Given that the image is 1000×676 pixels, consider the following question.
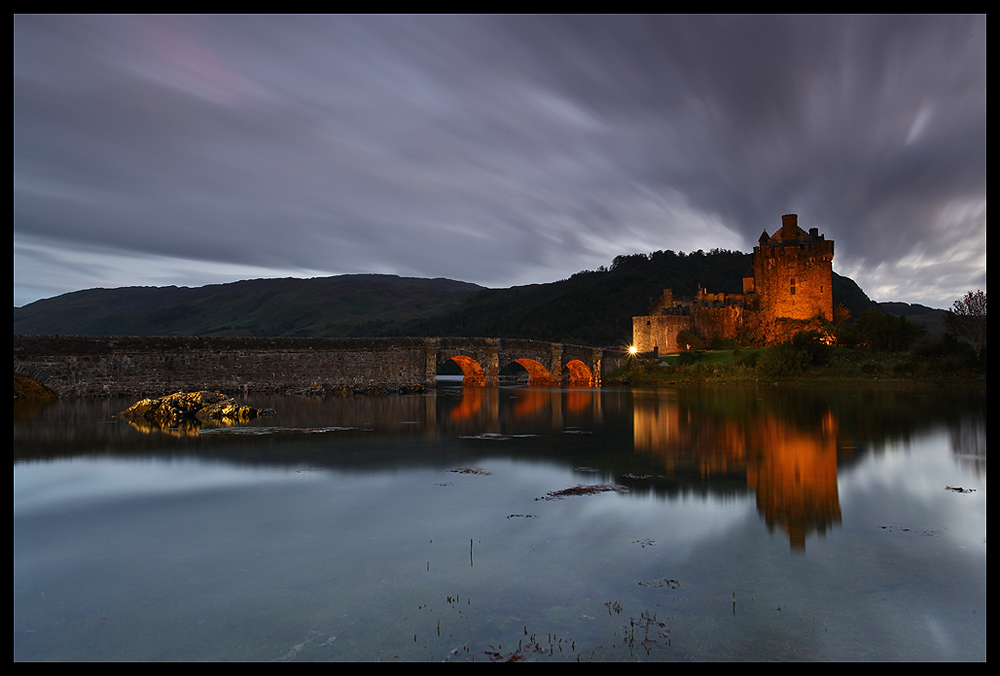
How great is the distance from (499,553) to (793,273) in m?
63.8

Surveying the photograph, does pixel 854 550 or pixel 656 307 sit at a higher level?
pixel 656 307

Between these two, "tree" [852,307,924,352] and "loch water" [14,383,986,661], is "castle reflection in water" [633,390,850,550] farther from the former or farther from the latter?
"tree" [852,307,924,352]

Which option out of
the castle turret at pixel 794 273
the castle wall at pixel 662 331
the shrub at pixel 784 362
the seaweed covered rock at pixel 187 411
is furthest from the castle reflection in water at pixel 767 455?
the castle turret at pixel 794 273

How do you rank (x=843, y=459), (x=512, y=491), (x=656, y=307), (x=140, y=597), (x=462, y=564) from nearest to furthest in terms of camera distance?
(x=140, y=597), (x=462, y=564), (x=512, y=491), (x=843, y=459), (x=656, y=307)

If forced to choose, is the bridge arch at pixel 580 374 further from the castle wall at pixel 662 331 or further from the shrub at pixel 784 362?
the shrub at pixel 784 362

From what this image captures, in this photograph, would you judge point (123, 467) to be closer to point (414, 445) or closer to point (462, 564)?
point (414, 445)

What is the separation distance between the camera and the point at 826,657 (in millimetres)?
3857

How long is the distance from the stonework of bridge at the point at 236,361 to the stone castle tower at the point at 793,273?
31177 millimetres

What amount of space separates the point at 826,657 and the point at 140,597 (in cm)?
527

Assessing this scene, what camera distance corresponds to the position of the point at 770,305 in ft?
204

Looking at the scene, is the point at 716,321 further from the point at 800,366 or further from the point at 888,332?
the point at 800,366

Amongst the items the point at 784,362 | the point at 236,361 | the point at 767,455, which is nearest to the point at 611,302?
the point at 784,362
